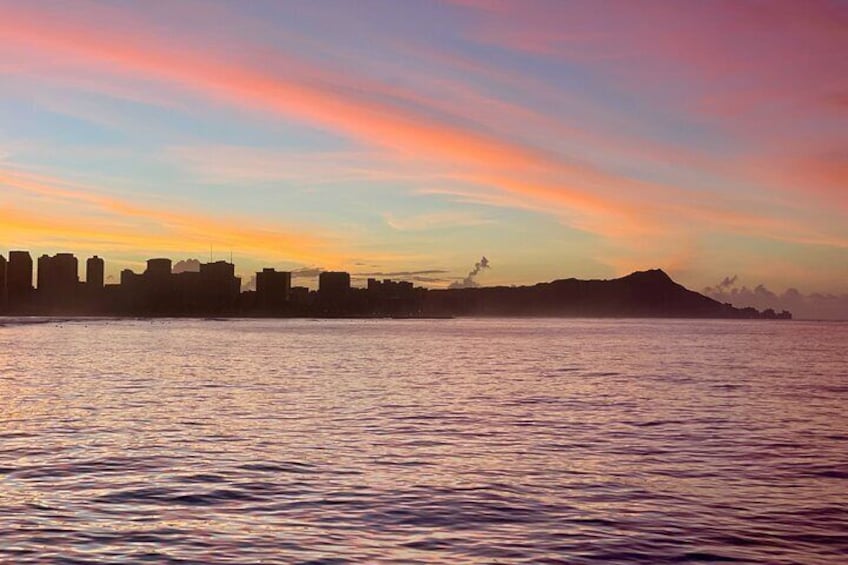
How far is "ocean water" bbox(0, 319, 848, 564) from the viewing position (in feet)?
75.4

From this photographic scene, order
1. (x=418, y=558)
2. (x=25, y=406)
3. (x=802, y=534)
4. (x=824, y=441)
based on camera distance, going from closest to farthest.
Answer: (x=418, y=558)
(x=802, y=534)
(x=824, y=441)
(x=25, y=406)

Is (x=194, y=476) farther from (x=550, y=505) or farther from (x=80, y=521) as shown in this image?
(x=550, y=505)

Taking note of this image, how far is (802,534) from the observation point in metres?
25.0

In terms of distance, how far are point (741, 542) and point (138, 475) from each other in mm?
19694

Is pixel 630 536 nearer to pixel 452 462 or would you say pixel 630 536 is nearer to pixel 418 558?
pixel 418 558

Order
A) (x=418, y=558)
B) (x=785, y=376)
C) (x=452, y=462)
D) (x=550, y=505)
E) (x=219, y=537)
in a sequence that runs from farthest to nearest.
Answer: (x=785, y=376) → (x=452, y=462) → (x=550, y=505) → (x=219, y=537) → (x=418, y=558)

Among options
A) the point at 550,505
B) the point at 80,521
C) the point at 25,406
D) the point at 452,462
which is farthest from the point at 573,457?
the point at 25,406

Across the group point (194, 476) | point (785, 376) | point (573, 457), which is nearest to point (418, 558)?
point (194, 476)

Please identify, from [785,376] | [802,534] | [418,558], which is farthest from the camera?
[785,376]

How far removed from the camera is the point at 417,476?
3341 centimetres

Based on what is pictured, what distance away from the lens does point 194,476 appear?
1281 inches

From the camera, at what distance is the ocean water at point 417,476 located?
75.4 feet

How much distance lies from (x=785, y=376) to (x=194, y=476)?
80.5 m

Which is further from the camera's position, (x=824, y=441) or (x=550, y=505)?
(x=824, y=441)
